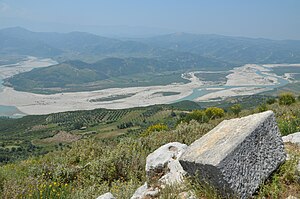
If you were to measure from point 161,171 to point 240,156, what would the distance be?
2.34 m

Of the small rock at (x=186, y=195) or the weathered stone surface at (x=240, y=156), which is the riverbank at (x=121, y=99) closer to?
the weathered stone surface at (x=240, y=156)

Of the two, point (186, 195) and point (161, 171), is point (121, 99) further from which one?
point (186, 195)

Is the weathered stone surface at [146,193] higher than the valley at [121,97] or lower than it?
higher

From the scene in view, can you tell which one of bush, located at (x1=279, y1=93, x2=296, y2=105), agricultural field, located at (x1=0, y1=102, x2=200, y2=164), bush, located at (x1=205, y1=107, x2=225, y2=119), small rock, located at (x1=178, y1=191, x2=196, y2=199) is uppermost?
small rock, located at (x1=178, y1=191, x2=196, y2=199)

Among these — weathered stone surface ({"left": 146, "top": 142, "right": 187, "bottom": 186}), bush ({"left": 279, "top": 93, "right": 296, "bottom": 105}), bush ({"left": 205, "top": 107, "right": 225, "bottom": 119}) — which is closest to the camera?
weathered stone surface ({"left": 146, "top": 142, "right": 187, "bottom": 186})

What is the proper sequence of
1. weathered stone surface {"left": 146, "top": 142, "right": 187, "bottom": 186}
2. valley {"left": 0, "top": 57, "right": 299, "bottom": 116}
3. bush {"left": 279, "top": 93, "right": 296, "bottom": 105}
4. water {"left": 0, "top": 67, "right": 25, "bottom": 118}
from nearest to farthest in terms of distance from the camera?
weathered stone surface {"left": 146, "top": 142, "right": 187, "bottom": 186}
bush {"left": 279, "top": 93, "right": 296, "bottom": 105}
water {"left": 0, "top": 67, "right": 25, "bottom": 118}
valley {"left": 0, "top": 57, "right": 299, "bottom": 116}

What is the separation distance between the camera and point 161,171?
6637 millimetres

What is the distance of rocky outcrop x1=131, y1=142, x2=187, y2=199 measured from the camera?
568cm

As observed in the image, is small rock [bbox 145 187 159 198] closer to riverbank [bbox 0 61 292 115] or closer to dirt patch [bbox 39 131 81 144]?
dirt patch [bbox 39 131 81 144]

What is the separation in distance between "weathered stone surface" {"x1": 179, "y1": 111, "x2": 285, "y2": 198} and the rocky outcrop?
631 mm

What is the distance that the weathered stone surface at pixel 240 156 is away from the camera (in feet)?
14.8

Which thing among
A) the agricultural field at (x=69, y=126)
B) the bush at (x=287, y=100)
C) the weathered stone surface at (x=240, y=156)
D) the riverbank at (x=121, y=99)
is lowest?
the riverbank at (x=121, y=99)

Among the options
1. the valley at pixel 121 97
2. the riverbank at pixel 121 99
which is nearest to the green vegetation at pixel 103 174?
the valley at pixel 121 97

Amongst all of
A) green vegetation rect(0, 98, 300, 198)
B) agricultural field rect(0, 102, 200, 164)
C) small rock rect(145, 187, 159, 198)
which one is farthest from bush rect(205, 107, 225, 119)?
agricultural field rect(0, 102, 200, 164)
